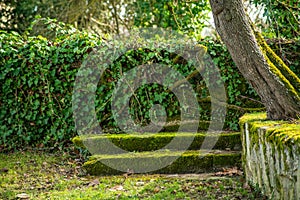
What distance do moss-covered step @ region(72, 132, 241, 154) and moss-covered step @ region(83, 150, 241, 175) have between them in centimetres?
35

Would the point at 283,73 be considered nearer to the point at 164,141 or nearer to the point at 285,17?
the point at 164,141

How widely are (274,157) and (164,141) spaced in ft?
9.31

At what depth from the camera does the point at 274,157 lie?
149 inches

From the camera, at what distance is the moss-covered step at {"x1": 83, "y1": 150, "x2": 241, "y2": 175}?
19.3 feet

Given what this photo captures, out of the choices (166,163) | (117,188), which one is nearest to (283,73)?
(166,163)

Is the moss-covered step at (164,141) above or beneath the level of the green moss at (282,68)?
beneath

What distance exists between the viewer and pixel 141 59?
7.32 metres

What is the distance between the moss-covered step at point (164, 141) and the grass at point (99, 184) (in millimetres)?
535

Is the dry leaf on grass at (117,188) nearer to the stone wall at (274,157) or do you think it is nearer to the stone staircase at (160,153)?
the stone staircase at (160,153)

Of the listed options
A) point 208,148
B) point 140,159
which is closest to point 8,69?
point 140,159

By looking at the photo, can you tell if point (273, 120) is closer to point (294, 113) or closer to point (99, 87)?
point (294, 113)

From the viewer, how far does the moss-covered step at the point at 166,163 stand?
5883 mm

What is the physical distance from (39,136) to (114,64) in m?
1.98

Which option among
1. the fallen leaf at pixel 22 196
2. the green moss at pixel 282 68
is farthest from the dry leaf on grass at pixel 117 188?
the green moss at pixel 282 68
